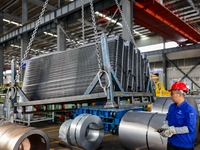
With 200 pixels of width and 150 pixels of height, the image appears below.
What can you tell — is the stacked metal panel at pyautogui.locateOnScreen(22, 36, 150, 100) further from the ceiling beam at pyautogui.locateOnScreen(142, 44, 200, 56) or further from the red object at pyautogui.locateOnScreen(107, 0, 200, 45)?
the ceiling beam at pyautogui.locateOnScreen(142, 44, 200, 56)

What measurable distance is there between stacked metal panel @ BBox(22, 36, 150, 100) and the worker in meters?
0.85

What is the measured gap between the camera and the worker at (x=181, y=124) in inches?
82.7

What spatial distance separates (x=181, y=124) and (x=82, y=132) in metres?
2.11

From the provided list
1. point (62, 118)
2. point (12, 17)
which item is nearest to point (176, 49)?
point (62, 118)

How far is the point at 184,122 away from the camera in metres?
2.18

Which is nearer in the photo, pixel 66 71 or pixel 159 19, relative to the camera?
pixel 66 71

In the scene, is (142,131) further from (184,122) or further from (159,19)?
(159,19)

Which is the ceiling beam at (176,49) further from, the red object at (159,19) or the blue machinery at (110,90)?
the blue machinery at (110,90)

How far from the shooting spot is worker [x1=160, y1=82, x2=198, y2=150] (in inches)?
82.7

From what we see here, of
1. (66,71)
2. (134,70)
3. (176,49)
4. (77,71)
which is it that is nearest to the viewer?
(77,71)

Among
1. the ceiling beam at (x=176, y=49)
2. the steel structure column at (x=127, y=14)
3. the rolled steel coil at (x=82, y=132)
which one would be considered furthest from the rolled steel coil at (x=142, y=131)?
the ceiling beam at (x=176, y=49)

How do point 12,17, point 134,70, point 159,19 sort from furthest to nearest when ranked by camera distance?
point 12,17, point 159,19, point 134,70

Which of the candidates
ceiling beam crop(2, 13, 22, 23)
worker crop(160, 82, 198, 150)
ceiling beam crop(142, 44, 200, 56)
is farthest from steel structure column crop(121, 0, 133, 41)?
ceiling beam crop(2, 13, 22, 23)

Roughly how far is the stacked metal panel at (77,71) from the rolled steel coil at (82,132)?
1.00 metres
